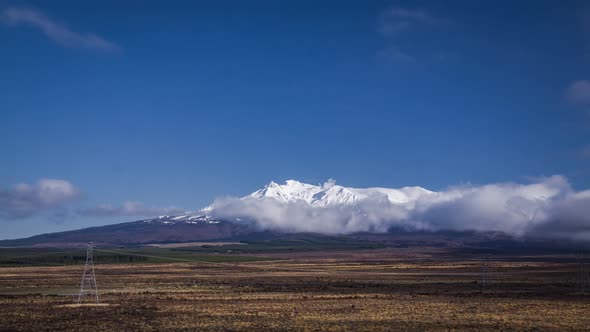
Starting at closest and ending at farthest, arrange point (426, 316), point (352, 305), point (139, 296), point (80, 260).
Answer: point (426, 316) < point (352, 305) < point (139, 296) < point (80, 260)

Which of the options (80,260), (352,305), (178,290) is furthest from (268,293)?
(80,260)

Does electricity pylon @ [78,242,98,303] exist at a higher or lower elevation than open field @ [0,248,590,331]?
higher

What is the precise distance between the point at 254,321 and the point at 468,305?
57.8ft

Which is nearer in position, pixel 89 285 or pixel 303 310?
pixel 303 310

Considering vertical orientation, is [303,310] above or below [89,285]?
below

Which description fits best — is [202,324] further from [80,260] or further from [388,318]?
[80,260]

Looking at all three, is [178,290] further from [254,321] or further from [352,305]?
[254,321]

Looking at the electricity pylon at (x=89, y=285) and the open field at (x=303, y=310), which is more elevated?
the electricity pylon at (x=89, y=285)

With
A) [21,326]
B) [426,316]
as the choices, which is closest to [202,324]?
[21,326]

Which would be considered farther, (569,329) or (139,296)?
(139,296)

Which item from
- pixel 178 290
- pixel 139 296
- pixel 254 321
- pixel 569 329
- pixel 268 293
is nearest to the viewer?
pixel 569 329

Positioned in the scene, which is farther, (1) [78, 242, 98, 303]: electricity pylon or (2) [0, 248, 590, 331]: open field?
(1) [78, 242, 98, 303]: electricity pylon

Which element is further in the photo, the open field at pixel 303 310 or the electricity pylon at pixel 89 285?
the electricity pylon at pixel 89 285

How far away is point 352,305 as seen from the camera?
43844mm
